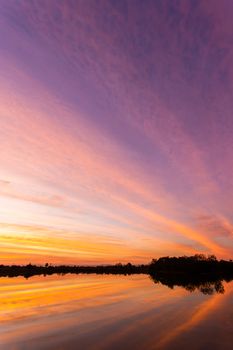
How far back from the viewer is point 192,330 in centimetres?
2462

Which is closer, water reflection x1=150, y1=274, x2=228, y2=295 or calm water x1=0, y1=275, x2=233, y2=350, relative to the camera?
calm water x1=0, y1=275, x2=233, y2=350

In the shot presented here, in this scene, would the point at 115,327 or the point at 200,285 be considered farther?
the point at 200,285

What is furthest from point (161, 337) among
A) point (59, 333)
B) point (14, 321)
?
point (14, 321)

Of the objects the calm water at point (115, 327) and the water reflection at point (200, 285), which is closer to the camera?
the calm water at point (115, 327)

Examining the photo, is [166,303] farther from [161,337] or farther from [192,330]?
[161,337]

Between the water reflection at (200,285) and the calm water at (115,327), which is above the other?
the water reflection at (200,285)

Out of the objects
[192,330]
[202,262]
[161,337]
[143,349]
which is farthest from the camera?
[202,262]

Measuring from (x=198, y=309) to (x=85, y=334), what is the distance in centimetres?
1763

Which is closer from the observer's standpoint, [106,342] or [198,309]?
[106,342]

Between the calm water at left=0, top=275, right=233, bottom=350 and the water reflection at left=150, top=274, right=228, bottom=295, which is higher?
the water reflection at left=150, top=274, right=228, bottom=295

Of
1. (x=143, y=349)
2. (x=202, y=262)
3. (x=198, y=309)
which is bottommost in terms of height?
(x=143, y=349)

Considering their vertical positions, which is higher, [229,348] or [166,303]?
[166,303]

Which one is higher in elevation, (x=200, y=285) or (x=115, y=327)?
(x=200, y=285)

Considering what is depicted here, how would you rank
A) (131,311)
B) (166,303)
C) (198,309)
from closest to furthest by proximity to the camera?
(131,311) < (198,309) < (166,303)
